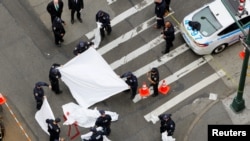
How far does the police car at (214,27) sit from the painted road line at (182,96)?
109 cm

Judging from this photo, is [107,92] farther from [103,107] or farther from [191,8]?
[191,8]

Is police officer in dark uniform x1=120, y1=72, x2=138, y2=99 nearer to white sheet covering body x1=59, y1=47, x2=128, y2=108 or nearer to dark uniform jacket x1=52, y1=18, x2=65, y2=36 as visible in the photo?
white sheet covering body x1=59, y1=47, x2=128, y2=108

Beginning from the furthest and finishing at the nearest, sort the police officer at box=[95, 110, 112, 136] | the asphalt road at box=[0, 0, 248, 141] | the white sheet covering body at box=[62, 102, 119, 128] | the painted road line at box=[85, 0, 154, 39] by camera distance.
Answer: the painted road line at box=[85, 0, 154, 39], the asphalt road at box=[0, 0, 248, 141], the white sheet covering body at box=[62, 102, 119, 128], the police officer at box=[95, 110, 112, 136]

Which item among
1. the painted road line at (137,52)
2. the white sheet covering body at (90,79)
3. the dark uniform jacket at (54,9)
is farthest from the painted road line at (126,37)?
the dark uniform jacket at (54,9)

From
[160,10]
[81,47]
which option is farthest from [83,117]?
[160,10]

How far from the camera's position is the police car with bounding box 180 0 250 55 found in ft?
95.3

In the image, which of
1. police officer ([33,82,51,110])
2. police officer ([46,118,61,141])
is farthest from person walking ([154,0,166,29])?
police officer ([46,118,61,141])

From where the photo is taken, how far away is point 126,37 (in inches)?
1201

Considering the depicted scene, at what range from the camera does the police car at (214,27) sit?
29.0 metres

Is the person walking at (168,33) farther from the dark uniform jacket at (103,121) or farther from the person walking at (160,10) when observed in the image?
the dark uniform jacket at (103,121)

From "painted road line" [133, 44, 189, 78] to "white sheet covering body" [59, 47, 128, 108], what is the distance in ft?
4.92

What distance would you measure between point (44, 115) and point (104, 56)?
384 cm

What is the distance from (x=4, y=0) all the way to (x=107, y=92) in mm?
7022

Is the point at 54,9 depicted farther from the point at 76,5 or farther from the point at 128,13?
the point at 128,13
